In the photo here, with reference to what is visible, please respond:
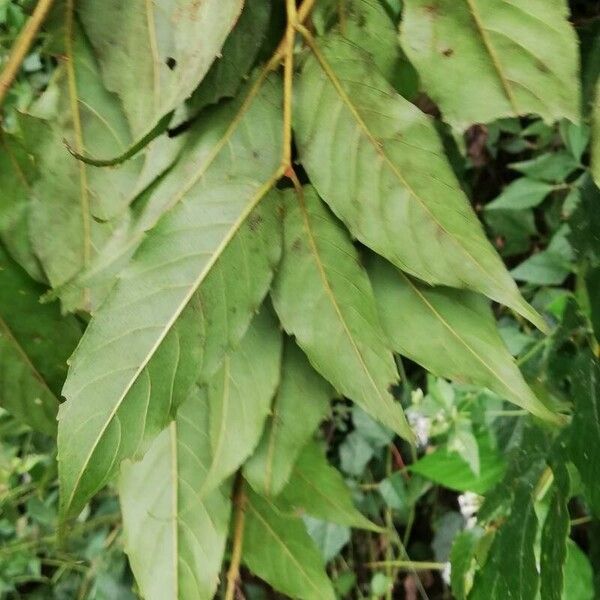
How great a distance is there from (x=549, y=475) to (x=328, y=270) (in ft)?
0.95

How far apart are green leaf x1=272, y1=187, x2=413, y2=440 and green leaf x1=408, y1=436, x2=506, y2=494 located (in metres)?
0.40

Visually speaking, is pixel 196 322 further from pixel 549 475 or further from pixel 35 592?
pixel 35 592

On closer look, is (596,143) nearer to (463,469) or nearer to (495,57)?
(495,57)

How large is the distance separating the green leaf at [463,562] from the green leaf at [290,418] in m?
0.23

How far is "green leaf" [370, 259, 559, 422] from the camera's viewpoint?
30 centimetres

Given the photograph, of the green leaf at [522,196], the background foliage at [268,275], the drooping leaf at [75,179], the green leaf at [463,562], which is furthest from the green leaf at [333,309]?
the green leaf at [522,196]

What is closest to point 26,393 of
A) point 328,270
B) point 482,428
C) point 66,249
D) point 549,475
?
point 66,249

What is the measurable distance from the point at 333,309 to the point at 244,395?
0.08m

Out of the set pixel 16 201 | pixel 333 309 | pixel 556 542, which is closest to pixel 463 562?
pixel 556 542

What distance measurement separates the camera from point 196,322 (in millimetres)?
287

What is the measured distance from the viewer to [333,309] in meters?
0.31

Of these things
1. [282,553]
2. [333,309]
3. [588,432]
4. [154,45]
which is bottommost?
[282,553]

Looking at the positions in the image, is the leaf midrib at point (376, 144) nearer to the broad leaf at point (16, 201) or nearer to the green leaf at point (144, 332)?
the green leaf at point (144, 332)

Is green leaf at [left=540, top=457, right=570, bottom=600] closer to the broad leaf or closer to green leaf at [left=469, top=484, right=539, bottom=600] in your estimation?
green leaf at [left=469, top=484, right=539, bottom=600]
